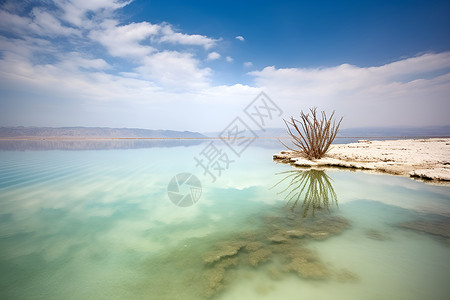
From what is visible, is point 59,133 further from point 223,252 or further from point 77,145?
point 223,252

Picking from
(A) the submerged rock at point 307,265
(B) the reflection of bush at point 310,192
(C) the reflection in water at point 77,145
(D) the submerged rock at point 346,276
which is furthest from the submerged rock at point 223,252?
(C) the reflection in water at point 77,145

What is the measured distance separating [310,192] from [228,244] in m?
2.43

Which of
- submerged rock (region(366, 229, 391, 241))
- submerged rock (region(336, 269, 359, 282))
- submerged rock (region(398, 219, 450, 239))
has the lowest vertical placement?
submerged rock (region(336, 269, 359, 282))

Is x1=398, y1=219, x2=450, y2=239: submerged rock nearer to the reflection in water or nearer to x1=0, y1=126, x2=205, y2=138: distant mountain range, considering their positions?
the reflection in water

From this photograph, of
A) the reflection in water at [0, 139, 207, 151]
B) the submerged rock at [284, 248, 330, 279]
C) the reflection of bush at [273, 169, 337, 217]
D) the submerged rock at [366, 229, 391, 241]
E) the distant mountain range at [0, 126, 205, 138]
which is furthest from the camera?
the distant mountain range at [0, 126, 205, 138]

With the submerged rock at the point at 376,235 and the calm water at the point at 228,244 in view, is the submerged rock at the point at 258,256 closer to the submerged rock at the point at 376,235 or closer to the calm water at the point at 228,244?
the calm water at the point at 228,244

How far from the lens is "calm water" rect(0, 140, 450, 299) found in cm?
143

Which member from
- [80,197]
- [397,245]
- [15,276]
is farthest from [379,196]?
[80,197]

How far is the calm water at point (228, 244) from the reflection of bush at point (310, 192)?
39 millimetres

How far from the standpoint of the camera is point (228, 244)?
205 centimetres

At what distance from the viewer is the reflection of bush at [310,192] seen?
3137 millimetres

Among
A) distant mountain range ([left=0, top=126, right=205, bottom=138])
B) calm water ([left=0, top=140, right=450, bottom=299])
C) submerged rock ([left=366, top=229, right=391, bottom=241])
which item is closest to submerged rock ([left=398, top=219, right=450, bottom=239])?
calm water ([left=0, top=140, right=450, bottom=299])

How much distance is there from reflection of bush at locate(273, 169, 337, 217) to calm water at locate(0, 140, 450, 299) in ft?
0.13

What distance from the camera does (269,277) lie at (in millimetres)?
1521
